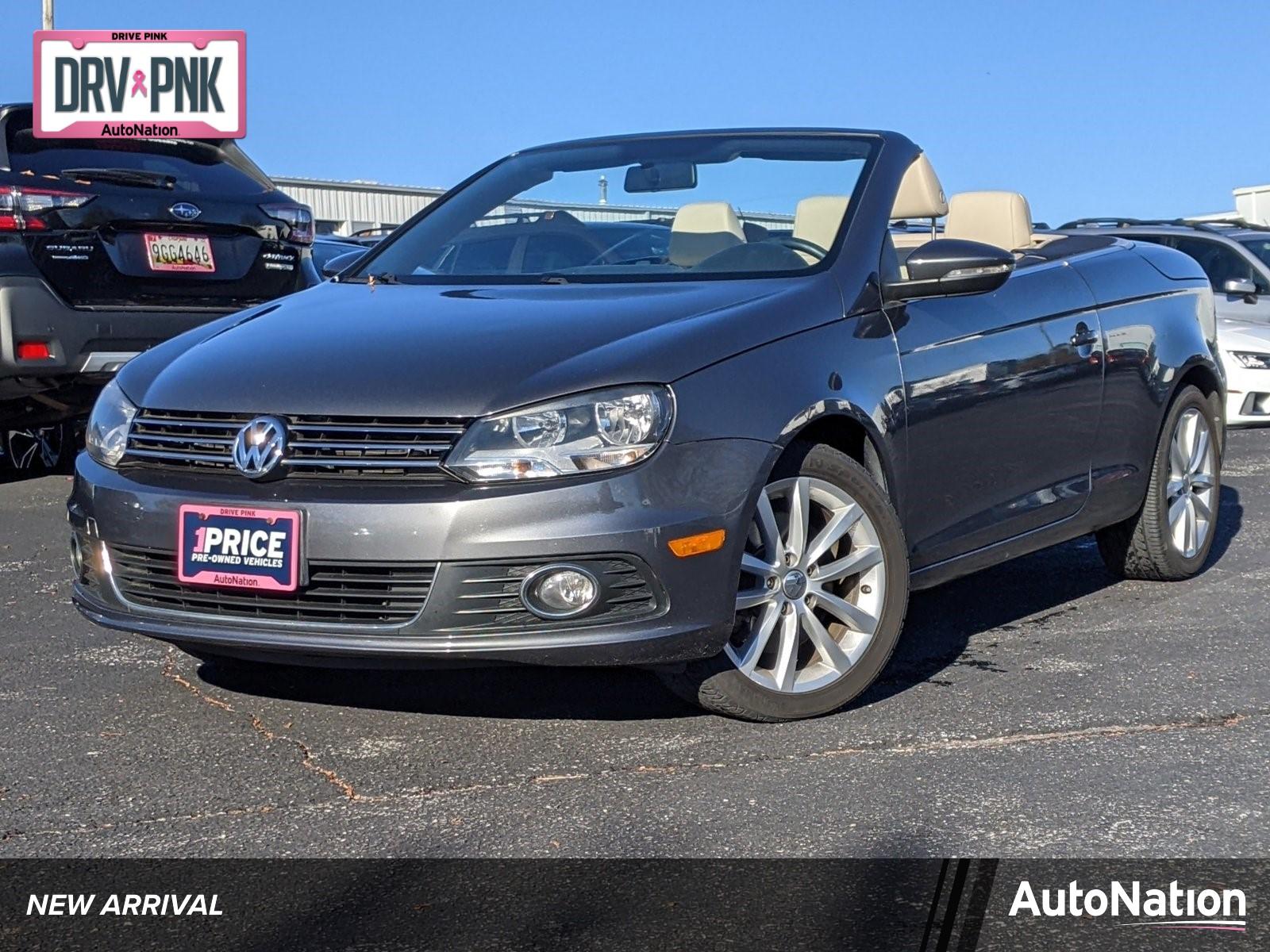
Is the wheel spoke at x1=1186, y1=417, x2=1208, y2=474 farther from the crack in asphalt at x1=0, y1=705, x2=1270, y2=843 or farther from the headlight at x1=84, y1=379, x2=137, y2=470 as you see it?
the headlight at x1=84, y1=379, x2=137, y2=470

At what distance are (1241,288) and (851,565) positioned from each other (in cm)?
874

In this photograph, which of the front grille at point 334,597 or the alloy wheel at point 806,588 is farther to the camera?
the alloy wheel at point 806,588

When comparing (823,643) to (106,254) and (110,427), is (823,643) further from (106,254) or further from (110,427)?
(106,254)

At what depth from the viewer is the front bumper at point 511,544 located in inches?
149

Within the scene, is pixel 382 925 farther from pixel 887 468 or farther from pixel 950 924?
pixel 887 468

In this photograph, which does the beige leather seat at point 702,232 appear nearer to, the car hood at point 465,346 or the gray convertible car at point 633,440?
the gray convertible car at point 633,440

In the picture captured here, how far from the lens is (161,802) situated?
12.1 feet

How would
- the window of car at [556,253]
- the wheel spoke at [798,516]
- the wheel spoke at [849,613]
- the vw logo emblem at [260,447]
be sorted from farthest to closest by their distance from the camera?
the window of car at [556,253] < the wheel spoke at [849,613] < the wheel spoke at [798,516] < the vw logo emblem at [260,447]

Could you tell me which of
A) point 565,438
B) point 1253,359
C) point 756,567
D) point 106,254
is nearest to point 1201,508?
point 756,567

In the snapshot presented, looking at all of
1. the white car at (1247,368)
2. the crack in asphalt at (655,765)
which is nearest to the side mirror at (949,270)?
the crack in asphalt at (655,765)

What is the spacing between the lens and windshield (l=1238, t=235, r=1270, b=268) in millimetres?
13219

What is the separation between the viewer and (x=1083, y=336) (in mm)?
5523

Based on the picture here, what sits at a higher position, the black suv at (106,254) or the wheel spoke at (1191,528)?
the black suv at (106,254)

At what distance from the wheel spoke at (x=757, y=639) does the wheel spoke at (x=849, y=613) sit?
0.16 m
